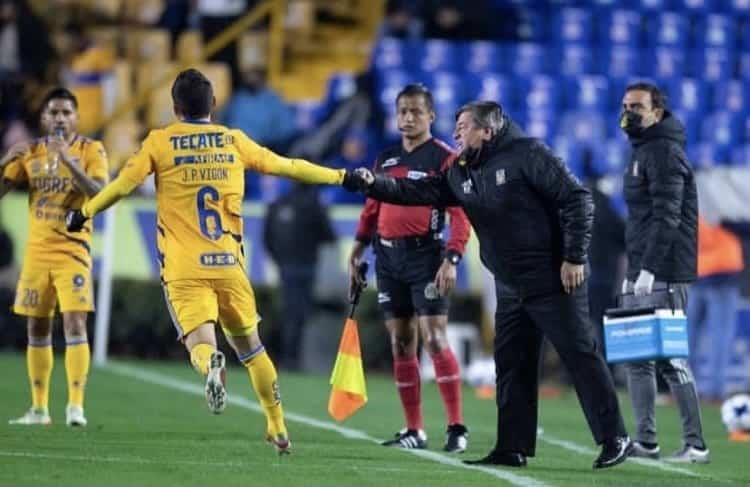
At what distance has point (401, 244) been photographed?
11945 millimetres

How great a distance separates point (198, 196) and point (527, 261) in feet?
5.78

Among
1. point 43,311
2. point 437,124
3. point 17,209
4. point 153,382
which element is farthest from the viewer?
point 437,124

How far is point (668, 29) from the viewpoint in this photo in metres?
26.2

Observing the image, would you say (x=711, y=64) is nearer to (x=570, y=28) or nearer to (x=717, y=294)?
(x=570, y=28)

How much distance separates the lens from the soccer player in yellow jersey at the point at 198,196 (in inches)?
396

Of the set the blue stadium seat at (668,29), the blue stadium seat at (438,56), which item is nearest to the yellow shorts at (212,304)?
the blue stadium seat at (438,56)

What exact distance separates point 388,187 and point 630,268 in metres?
1.88

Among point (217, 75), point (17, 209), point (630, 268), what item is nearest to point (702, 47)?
point (217, 75)

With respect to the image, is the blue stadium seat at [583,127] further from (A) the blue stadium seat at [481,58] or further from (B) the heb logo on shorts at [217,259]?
(B) the heb logo on shorts at [217,259]

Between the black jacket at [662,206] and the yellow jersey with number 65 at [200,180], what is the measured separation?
7.37 ft

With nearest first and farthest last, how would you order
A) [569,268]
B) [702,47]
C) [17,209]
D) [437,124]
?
[569,268], [17,209], [437,124], [702,47]

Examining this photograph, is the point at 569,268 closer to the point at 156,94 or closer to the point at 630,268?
the point at 630,268

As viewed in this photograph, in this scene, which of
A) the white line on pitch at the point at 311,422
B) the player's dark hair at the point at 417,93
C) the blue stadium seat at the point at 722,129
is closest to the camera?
the white line on pitch at the point at 311,422

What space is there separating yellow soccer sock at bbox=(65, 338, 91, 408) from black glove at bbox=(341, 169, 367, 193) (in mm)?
2695
